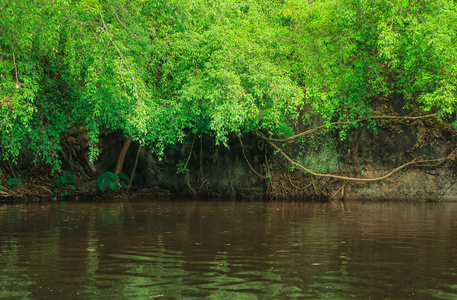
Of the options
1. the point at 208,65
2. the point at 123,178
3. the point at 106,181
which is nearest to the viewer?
the point at 208,65

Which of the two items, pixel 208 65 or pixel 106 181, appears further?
pixel 106 181

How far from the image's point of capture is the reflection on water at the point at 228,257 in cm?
683

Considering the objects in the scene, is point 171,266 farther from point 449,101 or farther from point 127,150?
point 127,150

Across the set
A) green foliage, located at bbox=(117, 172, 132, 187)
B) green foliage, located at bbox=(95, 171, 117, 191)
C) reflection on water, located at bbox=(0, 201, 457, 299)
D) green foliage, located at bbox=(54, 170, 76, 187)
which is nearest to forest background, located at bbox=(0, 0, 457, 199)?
green foliage, located at bbox=(54, 170, 76, 187)

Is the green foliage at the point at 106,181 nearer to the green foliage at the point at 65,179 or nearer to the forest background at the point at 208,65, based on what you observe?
the green foliage at the point at 65,179

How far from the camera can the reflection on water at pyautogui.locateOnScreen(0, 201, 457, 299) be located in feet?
22.4

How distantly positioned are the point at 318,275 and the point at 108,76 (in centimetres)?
1033

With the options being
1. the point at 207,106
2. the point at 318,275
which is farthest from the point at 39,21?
the point at 318,275

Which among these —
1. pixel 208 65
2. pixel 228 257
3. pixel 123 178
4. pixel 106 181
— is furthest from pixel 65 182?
pixel 228 257

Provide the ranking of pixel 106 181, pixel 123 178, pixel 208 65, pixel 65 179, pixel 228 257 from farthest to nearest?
pixel 123 178, pixel 106 181, pixel 65 179, pixel 208 65, pixel 228 257

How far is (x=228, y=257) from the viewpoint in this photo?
363 inches

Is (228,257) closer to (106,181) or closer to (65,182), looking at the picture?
(106,181)

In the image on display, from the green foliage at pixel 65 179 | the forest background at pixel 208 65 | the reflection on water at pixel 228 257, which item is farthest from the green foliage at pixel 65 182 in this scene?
the reflection on water at pixel 228 257

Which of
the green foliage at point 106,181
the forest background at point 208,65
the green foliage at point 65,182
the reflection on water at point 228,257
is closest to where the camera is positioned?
the reflection on water at point 228,257
